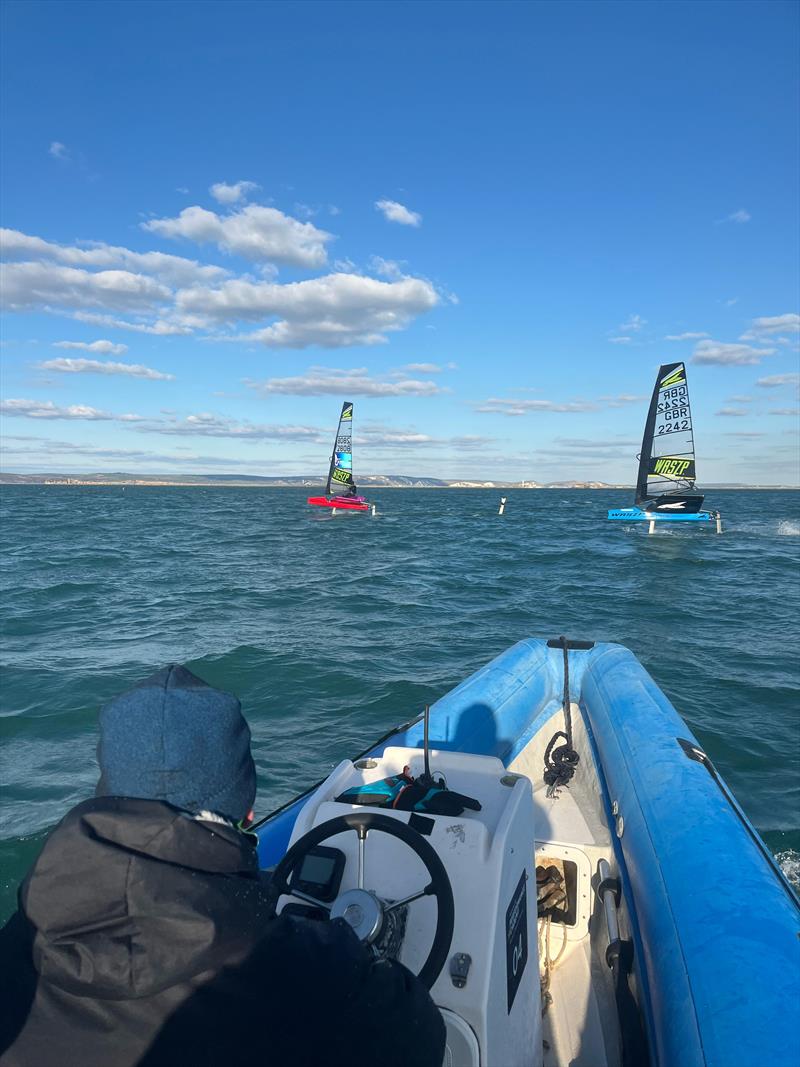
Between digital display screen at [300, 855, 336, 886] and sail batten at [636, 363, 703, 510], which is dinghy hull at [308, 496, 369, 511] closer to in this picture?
sail batten at [636, 363, 703, 510]

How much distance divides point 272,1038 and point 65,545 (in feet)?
88.1

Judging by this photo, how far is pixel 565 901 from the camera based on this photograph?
11.2ft

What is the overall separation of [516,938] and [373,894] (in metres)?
0.59

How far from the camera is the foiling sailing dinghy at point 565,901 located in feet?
6.33

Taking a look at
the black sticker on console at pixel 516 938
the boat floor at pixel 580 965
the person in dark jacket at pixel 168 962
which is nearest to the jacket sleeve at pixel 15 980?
the person in dark jacket at pixel 168 962

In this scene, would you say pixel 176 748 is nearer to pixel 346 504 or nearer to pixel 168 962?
pixel 168 962

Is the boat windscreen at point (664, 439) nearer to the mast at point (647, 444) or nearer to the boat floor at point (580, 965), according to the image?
the mast at point (647, 444)

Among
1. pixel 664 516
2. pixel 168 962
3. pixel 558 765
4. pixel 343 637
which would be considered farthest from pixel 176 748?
pixel 664 516

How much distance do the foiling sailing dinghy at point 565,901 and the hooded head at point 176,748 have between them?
0.55 meters

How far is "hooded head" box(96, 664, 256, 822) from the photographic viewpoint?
1329 millimetres

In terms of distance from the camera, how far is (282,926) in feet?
4.06

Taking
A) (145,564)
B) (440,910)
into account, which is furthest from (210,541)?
(440,910)

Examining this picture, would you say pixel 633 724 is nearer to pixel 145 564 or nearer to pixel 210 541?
pixel 145 564

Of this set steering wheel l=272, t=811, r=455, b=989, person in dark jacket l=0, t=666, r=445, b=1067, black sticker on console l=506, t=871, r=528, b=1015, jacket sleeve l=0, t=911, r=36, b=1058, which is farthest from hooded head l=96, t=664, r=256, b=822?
black sticker on console l=506, t=871, r=528, b=1015
